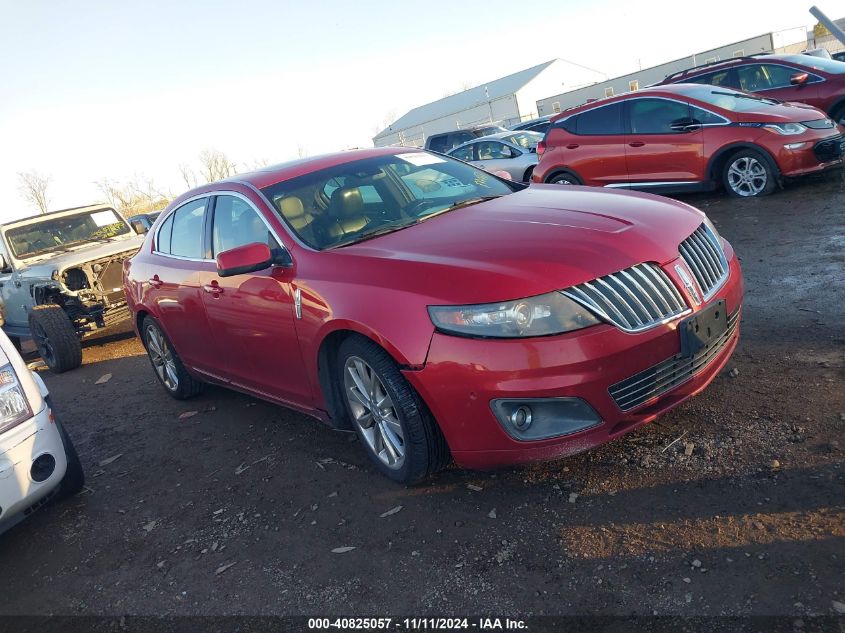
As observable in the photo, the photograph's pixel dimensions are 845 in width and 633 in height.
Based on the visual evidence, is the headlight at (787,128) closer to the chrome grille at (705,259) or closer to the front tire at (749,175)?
the front tire at (749,175)

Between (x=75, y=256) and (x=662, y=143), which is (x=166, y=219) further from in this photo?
(x=662, y=143)

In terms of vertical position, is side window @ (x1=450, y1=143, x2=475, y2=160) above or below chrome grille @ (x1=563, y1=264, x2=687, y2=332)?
above

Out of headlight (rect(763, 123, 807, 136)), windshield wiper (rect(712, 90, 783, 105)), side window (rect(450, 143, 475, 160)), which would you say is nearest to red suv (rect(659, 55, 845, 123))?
windshield wiper (rect(712, 90, 783, 105))

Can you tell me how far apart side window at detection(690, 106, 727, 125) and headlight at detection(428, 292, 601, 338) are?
22.8 ft

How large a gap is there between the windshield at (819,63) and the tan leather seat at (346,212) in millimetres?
9367

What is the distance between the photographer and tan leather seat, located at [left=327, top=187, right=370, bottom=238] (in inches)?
151

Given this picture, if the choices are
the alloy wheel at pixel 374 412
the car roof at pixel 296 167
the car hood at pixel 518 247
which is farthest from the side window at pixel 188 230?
the alloy wheel at pixel 374 412

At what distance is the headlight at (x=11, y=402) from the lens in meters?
3.59

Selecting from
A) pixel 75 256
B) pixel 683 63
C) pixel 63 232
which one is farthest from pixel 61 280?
pixel 683 63

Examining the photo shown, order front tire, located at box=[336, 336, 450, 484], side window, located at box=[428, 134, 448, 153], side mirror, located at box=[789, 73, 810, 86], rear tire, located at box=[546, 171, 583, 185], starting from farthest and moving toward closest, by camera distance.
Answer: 1. side window, located at box=[428, 134, 448, 153]
2. side mirror, located at box=[789, 73, 810, 86]
3. rear tire, located at box=[546, 171, 583, 185]
4. front tire, located at box=[336, 336, 450, 484]

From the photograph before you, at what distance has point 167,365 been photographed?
5.75 metres

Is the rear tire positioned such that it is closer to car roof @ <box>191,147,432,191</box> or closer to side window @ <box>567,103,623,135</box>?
side window @ <box>567,103,623,135</box>

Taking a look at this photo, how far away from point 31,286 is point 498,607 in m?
7.78

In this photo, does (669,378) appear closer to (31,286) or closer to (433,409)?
(433,409)
